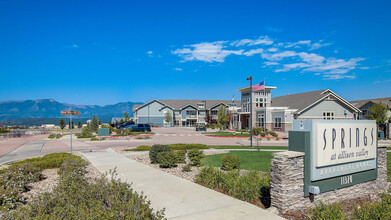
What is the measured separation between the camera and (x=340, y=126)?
247 inches

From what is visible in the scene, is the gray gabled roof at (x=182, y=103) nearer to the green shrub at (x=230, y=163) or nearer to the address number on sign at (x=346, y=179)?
the green shrub at (x=230, y=163)

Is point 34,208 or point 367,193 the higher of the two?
point 34,208

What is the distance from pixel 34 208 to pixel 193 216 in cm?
Answer: 300

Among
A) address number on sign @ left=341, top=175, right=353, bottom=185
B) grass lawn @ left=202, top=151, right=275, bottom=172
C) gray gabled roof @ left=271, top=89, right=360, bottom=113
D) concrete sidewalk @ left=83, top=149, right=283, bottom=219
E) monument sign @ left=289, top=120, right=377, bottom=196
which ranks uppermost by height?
gray gabled roof @ left=271, top=89, right=360, bottom=113

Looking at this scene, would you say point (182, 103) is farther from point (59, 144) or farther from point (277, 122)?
point (59, 144)

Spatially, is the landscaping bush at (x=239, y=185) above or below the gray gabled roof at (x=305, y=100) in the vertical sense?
below

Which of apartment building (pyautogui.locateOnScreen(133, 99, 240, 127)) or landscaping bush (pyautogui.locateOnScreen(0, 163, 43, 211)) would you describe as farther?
apartment building (pyautogui.locateOnScreen(133, 99, 240, 127))

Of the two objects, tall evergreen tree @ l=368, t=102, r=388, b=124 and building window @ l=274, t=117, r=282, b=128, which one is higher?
tall evergreen tree @ l=368, t=102, r=388, b=124

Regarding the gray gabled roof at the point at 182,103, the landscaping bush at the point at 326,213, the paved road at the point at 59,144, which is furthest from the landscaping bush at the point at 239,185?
the gray gabled roof at the point at 182,103

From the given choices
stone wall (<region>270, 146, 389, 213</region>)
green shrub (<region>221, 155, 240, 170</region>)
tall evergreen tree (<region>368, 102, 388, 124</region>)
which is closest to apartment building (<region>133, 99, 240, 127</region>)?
tall evergreen tree (<region>368, 102, 388, 124</region>)

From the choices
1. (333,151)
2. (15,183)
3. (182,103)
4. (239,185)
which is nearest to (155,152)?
(15,183)

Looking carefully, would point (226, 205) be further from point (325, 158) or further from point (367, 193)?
point (367, 193)

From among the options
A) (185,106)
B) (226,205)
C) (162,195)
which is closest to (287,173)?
(226,205)

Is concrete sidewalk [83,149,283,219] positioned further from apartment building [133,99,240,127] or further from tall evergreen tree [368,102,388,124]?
apartment building [133,99,240,127]
